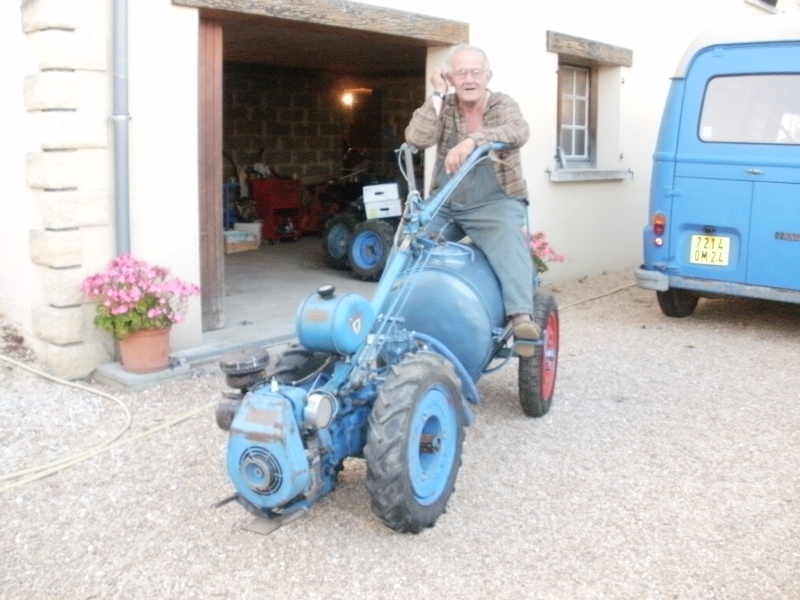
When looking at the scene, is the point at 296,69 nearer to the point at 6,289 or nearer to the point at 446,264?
the point at 6,289

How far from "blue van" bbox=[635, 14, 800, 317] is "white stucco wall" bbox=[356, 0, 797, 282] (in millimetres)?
1785

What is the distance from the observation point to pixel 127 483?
13.1 feet

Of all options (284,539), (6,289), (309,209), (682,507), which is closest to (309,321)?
(284,539)

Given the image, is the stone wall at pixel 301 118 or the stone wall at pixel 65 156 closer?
the stone wall at pixel 65 156

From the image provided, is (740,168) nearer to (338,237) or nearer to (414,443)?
(338,237)

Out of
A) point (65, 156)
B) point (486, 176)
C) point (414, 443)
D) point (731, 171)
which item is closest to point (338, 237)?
point (731, 171)

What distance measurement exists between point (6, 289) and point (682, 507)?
4.47 meters

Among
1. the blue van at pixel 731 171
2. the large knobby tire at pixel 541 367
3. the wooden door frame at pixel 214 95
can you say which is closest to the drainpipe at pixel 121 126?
the wooden door frame at pixel 214 95

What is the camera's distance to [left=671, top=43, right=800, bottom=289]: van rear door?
6.68 m

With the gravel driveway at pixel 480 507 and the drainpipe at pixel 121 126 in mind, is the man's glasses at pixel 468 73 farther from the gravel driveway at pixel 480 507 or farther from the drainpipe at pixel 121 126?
the drainpipe at pixel 121 126

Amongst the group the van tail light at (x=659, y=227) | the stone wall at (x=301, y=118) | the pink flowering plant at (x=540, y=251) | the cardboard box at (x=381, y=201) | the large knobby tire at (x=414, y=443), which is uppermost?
the stone wall at (x=301, y=118)

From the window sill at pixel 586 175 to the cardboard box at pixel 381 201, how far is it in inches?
63.7

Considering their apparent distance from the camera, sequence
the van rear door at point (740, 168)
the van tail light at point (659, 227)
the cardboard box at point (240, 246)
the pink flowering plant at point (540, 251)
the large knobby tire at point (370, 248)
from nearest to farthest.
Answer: the van rear door at point (740, 168)
the van tail light at point (659, 227)
the pink flowering plant at point (540, 251)
the large knobby tire at point (370, 248)
the cardboard box at point (240, 246)

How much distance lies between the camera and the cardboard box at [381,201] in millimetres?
9391
